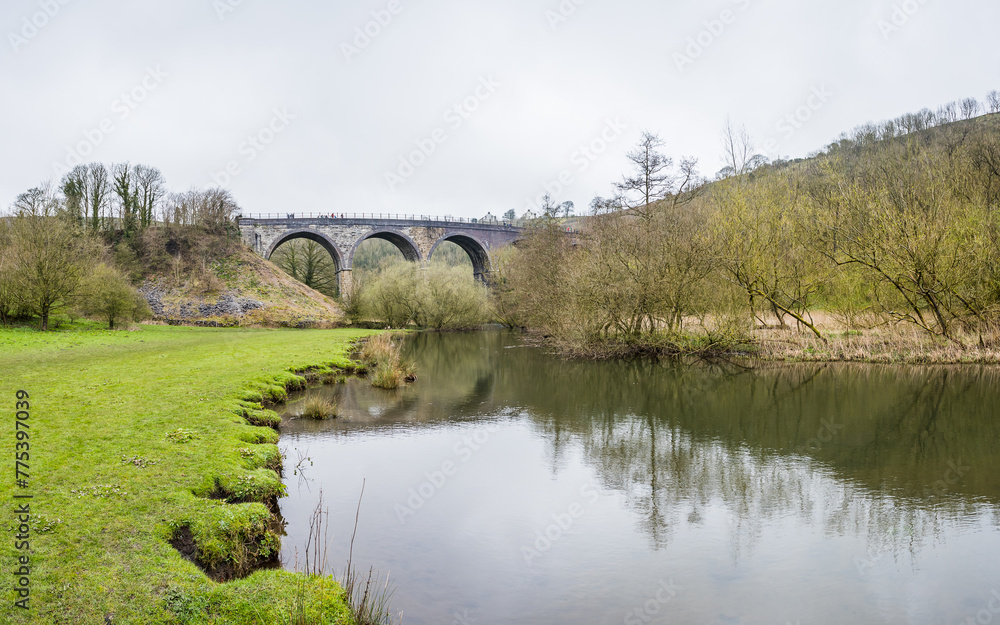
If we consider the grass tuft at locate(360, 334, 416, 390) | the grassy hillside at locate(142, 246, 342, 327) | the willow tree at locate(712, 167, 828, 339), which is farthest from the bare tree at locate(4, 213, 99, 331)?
the willow tree at locate(712, 167, 828, 339)

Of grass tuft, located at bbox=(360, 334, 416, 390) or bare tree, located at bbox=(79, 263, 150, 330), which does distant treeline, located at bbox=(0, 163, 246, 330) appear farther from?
grass tuft, located at bbox=(360, 334, 416, 390)

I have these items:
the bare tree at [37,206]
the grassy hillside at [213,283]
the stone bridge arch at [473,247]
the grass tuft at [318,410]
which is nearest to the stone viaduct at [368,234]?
the stone bridge arch at [473,247]

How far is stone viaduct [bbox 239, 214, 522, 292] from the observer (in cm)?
5647

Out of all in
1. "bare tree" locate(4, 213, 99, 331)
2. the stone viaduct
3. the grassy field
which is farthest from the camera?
the stone viaduct

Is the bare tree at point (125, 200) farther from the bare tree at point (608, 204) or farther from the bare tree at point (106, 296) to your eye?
the bare tree at point (608, 204)

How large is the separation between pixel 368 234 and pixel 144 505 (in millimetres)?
57534

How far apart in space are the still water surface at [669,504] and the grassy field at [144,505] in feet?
2.83

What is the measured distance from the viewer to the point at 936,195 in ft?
73.0

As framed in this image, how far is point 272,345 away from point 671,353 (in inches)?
689

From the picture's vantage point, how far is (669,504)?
8266 mm

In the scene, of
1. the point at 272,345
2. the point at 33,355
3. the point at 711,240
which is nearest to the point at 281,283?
the point at 272,345

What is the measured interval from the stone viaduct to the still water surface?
41.3 meters

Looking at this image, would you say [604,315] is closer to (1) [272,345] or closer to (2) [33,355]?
(1) [272,345]

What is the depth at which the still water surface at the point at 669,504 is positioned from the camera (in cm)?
575
